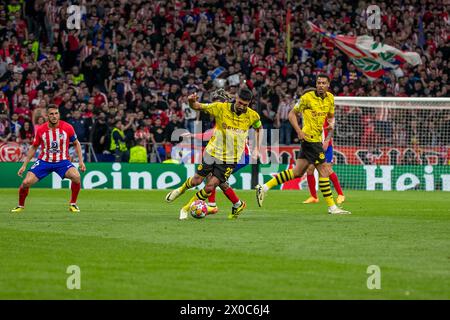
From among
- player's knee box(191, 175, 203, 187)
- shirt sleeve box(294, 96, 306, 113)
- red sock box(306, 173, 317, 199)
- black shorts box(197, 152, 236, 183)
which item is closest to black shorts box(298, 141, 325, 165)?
shirt sleeve box(294, 96, 306, 113)

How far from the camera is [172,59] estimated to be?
3192 centimetres

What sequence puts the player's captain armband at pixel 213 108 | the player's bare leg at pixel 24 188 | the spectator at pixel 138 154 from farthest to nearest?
1. the spectator at pixel 138 154
2. the player's bare leg at pixel 24 188
3. the player's captain armband at pixel 213 108

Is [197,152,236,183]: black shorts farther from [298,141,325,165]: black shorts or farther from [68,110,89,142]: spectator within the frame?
[68,110,89,142]: spectator

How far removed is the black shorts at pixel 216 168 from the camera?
15.4 metres

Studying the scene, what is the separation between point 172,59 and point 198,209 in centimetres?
1693

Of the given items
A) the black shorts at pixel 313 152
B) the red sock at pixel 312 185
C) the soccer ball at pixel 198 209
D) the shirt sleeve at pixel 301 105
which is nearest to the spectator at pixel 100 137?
the red sock at pixel 312 185

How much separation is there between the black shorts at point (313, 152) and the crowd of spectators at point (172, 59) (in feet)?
37.9

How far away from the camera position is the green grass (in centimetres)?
833

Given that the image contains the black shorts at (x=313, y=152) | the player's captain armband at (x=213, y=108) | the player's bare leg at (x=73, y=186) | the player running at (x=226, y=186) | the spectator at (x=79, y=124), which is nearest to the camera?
the player's captain armband at (x=213, y=108)

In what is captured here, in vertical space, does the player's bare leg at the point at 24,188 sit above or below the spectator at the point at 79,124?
below

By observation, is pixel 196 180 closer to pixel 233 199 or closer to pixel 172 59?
pixel 233 199

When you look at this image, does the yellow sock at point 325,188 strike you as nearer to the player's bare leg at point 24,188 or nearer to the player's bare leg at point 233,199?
the player's bare leg at point 233,199

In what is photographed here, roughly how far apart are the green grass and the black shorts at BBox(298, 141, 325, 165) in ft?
3.19

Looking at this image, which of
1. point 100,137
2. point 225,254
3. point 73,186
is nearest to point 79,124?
point 100,137
